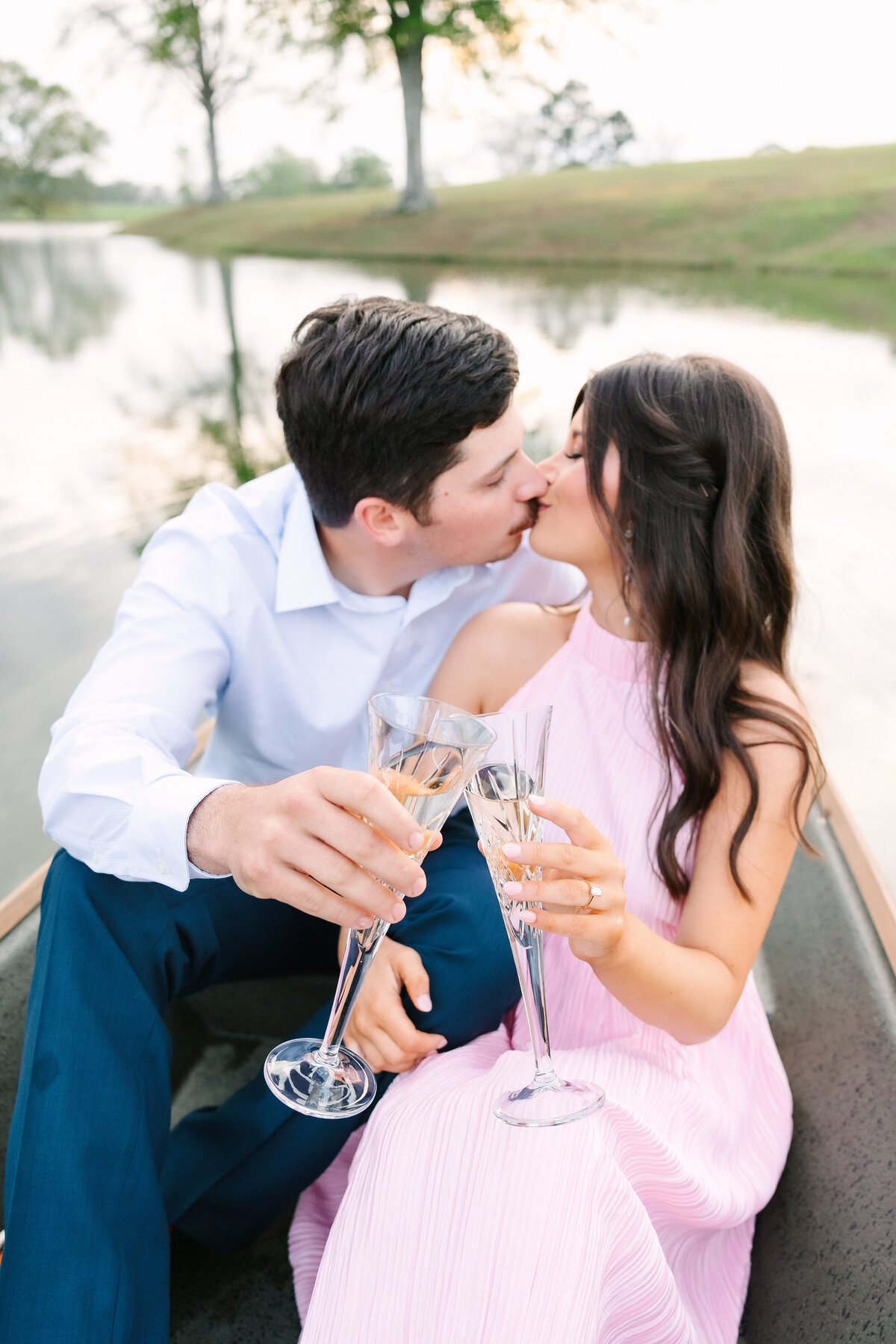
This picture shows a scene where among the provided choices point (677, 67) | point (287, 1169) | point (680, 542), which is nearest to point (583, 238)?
point (677, 67)

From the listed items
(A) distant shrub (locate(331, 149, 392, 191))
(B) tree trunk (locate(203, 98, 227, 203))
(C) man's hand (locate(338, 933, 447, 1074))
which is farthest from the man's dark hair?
(A) distant shrub (locate(331, 149, 392, 191))

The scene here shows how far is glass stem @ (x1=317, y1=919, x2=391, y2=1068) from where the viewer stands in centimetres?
102

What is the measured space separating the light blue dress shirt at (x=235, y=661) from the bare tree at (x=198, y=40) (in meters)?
16.1

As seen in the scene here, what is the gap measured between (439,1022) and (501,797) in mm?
541

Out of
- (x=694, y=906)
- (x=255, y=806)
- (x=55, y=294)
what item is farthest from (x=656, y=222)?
(x=255, y=806)

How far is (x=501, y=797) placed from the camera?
34.9 inches

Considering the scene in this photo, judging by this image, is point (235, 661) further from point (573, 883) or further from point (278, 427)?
point (278, 427)

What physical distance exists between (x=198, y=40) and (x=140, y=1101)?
57.4ft

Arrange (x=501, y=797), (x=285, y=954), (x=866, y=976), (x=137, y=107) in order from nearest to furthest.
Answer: (x=501, y=797)
(x=866, y=976)
(x=285, y=954)
(x=137, y=107)

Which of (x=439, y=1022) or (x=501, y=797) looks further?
(x=439, y=1022)

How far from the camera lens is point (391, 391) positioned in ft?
5.29

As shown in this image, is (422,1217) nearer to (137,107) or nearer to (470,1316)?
(470,1316)

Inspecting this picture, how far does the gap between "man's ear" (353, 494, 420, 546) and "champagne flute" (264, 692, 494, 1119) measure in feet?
2.63

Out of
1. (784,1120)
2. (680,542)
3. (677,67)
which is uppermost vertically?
(677,67)
